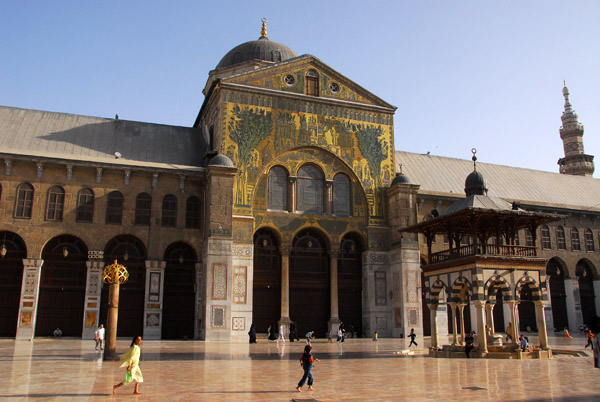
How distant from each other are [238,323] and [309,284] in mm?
5370

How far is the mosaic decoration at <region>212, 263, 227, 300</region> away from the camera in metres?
28.2

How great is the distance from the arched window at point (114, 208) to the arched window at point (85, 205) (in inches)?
32.3

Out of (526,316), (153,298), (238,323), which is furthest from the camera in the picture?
(526,316)

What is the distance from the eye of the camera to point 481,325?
66.6ft

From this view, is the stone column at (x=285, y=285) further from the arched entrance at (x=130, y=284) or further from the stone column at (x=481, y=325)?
the stone column at (x=481, y=325)

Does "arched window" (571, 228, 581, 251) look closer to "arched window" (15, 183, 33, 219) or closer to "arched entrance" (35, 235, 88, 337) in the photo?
"arched entrance" (35, 235, 88, 337)

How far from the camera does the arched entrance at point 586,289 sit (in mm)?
40562

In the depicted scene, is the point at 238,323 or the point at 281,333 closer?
the point at 281,333

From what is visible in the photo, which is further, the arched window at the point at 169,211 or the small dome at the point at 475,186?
the arched window at the point at 169,211

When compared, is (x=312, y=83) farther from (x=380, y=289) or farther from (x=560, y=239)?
(x=560, y=239)

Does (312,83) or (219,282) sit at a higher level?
(312,83)

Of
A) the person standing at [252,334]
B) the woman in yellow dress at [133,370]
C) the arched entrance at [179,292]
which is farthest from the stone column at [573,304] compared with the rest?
the woman in yellow dress at [133,370]

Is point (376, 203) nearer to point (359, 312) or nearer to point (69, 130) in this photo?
point (359, 312)

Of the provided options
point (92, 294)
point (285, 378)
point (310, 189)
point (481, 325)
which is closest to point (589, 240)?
point (310, 189)
